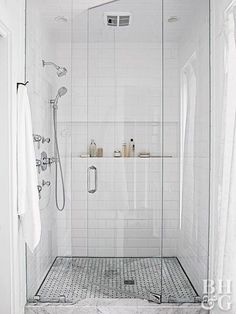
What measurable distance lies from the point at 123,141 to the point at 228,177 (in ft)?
3.82

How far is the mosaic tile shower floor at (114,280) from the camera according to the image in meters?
2.71

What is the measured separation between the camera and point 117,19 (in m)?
3.12

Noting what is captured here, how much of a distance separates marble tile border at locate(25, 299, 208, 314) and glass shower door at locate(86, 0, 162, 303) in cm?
48

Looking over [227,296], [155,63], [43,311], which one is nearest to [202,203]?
[227,296]

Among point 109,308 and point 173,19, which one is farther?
point 173,19

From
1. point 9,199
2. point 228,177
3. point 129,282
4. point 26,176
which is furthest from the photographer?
point 129,282

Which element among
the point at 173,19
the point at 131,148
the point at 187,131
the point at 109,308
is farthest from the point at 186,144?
the point at 109,308

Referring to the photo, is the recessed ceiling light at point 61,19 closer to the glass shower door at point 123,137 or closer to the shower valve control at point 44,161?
the glass shower door at point 123,137

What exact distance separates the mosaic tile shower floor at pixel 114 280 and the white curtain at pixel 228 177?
445mm

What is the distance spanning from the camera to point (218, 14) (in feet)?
8.40

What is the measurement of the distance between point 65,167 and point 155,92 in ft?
3.40

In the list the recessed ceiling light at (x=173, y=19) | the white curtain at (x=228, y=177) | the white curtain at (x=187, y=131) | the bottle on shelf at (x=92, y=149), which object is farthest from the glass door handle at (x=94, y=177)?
the recessed ceiling light at (x=173, y=19)

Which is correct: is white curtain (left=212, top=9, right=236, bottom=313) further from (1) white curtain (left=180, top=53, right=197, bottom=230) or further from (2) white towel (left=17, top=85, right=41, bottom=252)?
(2) white towel (left=17, top=85, right=41, bottom=252)

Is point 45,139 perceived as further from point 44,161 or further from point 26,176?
point 26,176
